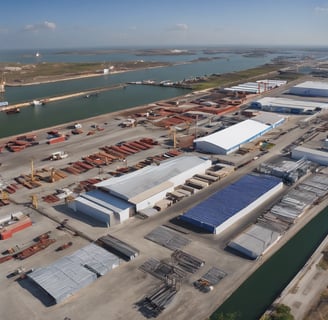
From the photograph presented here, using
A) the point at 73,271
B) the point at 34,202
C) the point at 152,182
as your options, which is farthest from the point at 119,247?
the point at 34,202

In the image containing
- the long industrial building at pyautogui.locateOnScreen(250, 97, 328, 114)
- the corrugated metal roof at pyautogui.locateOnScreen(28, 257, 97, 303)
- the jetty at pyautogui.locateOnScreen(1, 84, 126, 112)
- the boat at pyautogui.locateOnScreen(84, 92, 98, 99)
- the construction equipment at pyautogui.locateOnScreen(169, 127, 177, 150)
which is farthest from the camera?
the boat at pyautogui.locateOnScreen(84, 92, 98, 99)

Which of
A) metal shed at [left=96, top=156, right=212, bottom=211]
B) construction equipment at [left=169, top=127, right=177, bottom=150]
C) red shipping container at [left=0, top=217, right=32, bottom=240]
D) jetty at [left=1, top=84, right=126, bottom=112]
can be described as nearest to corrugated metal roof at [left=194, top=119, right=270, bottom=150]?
construction equipment at [left=169, top=127, right=177, bottom=150]

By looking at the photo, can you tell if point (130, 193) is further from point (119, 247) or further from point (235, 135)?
point (235, 135)

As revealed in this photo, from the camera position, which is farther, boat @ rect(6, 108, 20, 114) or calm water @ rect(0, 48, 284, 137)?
boat @ rect(6, 108, 20, 114)

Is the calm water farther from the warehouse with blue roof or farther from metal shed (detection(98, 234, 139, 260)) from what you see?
the warehouse with blue roof

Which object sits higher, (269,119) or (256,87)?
(256,87)

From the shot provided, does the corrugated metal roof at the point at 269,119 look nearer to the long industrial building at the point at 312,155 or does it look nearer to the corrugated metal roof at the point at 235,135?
the corrugated metal roof at the point at 235,135

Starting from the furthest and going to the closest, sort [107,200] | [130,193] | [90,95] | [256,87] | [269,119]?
[90,95]
[256,87]
[269,119]
[130,193]
[107,200]
